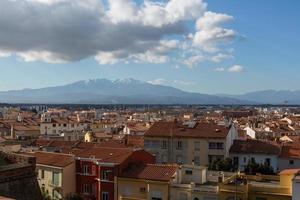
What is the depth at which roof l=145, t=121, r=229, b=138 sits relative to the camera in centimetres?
6562

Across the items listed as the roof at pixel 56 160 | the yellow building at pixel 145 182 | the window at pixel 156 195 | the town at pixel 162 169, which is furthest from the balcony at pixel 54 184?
the window at pixel 156 195

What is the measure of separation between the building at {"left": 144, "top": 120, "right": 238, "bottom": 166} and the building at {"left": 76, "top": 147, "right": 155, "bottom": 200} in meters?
16.4

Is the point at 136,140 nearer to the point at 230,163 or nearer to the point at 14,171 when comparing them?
the point at 230,163

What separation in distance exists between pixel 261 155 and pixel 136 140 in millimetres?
18471

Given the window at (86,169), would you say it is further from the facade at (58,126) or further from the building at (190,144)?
the facade at (58,126)

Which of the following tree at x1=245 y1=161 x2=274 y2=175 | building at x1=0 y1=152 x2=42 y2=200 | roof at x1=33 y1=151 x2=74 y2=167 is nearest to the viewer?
building at x1=0 y1=152 x2=42 y2=200

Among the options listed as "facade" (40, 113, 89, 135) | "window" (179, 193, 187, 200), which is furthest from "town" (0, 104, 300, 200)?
"facade" (40, 113, 89, 135)

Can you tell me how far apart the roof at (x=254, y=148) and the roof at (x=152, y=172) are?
26040 millimetres

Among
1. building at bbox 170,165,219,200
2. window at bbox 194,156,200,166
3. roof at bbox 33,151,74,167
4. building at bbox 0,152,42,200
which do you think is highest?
building at bbox 0,152,42,200

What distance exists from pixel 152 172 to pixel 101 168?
5.11 meters

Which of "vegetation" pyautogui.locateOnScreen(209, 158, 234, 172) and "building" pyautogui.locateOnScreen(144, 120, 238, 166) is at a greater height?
"building" pyautogui.locateOnScreen(144, 120, 238, 166)

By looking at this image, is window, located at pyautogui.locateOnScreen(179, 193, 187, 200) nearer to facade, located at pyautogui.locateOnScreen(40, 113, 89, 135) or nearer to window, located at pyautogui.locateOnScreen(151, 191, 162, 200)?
window, located at pyautogui.locateOnScreen(151, 191, 162, 200)

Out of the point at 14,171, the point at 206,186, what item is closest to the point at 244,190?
the point at 206,186

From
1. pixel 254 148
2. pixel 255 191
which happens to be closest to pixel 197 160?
pixel 254 148
